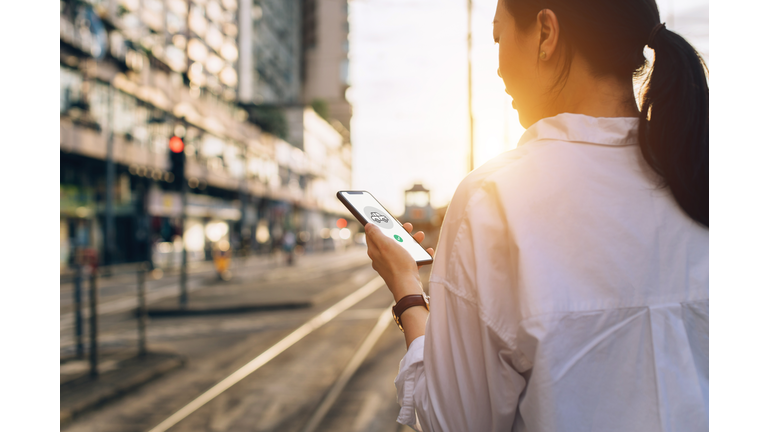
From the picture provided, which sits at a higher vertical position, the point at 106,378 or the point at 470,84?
the point at 470,84

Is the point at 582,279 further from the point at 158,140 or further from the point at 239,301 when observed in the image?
the point at 158,140

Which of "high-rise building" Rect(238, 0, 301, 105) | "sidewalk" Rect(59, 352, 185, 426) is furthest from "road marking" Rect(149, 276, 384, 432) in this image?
"high-rise building" Rect(238, 0, 301, 105)

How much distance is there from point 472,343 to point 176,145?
11058mm

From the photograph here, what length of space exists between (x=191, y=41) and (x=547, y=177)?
42408 mm

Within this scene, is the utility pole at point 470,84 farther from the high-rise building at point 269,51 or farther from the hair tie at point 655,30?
the high-rise building at point 269,51

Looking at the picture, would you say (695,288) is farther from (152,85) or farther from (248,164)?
(248,164)

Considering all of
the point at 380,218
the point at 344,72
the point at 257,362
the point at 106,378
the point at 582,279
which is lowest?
the point at 257,362

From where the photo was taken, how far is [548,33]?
39.8 inches

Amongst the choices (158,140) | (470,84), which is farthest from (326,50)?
(470,84)

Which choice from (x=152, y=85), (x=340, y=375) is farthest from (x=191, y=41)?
(x=340, y=375)

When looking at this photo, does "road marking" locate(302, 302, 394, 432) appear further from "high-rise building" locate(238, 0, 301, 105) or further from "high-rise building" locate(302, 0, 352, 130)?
"high-rise building" locate(302, 0, 352, 130)

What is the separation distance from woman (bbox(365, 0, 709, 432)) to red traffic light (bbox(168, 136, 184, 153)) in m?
10.9

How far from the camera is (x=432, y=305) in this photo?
36.2 inches

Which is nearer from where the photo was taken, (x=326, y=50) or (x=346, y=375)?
(x=346, y=375)
